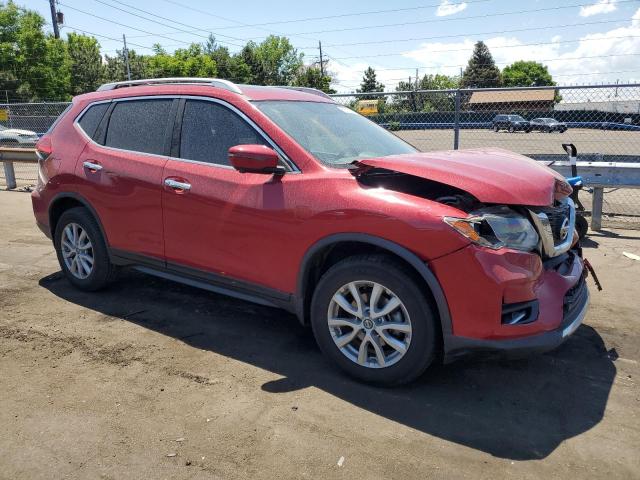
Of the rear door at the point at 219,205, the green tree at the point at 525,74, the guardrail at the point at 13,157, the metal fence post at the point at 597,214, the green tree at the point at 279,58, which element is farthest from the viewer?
the green tree at the point at 525,74

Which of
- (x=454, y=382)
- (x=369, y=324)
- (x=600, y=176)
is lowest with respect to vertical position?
(x=454, y=382)

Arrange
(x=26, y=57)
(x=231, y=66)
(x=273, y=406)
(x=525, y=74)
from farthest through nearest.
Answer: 1. (x=525, y=74)
2. (x=231, y=66)
3. (x=26, y=57)
4. (x=273, y=406)

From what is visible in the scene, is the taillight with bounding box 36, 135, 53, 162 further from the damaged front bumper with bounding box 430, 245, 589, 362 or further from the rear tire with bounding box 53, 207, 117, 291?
the damaged front bumper with bounding box 430, 245, 589, 362

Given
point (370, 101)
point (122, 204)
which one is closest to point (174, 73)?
point (370, 101)

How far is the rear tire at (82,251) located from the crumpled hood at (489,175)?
269cm

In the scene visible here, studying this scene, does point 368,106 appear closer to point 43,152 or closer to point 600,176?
point 600,176

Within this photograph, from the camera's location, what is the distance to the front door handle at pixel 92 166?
4574mm

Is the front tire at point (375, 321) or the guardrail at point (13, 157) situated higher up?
the guardrail at point (13, 157)

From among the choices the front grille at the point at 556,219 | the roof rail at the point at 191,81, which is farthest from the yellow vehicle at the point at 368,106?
the front grille at the point at 556,219

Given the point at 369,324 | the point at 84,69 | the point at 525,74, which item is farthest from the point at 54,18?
the point at 525,74

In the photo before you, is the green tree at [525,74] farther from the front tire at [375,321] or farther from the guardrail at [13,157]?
the front tire at [375,321]

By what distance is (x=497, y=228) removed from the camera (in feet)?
9.68

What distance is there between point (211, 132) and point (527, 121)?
6847 millimetres

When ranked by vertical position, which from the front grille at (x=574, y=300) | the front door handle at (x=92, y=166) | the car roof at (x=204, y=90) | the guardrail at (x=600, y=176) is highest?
the car roof at (x=204, y=90)
